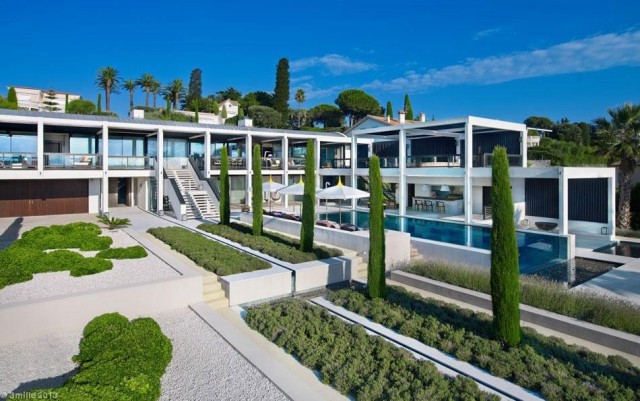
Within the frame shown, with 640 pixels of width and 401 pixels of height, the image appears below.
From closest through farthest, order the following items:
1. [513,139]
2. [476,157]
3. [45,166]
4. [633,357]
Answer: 1. [633,357]
2. [45,166]
3. [476,157]
4. [513,139]

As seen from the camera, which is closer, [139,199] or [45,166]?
[45,166]

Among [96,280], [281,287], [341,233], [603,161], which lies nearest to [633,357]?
[281,287]

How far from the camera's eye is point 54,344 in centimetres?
812

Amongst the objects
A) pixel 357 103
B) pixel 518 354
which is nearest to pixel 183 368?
pixel 518 354

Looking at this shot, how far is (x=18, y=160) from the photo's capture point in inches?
861

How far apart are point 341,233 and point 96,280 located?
8.87 metres

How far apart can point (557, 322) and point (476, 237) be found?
11.5 meters

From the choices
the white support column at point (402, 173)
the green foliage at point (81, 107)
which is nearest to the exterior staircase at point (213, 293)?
the white support column at point (402, 173)

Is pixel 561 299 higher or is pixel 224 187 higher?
pixel 224 187

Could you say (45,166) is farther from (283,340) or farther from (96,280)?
(283,340)

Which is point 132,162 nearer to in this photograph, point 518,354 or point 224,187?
point 224,187

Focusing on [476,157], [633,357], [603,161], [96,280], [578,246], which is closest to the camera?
[633,357]

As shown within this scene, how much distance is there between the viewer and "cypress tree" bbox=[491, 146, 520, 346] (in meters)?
7.82

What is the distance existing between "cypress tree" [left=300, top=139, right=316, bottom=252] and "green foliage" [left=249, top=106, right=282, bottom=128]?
5571 cm
